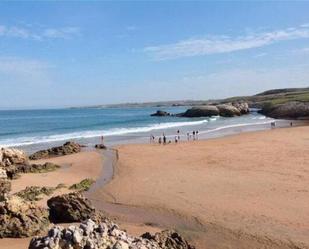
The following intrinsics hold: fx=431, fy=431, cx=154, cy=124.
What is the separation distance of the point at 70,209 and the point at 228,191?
8635 mm

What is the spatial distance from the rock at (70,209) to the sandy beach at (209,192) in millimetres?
1550

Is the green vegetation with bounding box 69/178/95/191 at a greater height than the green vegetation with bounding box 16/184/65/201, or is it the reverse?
the green vegetation with bounding box 16/184/65/201

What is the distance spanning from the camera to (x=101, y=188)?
23656 millimetres

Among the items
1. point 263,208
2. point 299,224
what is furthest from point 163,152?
point 299,224

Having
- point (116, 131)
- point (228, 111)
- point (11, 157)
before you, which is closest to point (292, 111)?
point (228, 111)

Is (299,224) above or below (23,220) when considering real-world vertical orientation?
below

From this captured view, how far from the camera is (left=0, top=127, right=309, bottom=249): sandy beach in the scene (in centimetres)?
1535

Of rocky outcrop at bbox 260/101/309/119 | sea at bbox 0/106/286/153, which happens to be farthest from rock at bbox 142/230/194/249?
rocky outcrop at bbox 260/101/309/119

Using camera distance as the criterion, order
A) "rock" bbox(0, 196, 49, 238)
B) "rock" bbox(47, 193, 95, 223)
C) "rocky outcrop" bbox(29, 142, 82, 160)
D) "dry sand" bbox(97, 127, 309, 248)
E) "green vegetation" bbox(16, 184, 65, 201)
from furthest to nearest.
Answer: "rocky outcrop" bbox(29, 142, 82, 160) → "green vegetation" bbox(16, 184, 65, 201) → "rock" bbox(47, 193, 95, 223) → "dry sand" bbox(97, 127, 309, 248) → "rock" bbox(0, 196, 49, 238)

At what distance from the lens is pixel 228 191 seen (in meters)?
21.5

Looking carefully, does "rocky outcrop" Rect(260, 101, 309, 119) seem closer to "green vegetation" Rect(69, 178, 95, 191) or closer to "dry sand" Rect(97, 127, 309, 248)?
"dry sand" Rect(97, 127, 309, 248)

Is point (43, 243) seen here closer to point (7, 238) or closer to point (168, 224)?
point (7, 238)

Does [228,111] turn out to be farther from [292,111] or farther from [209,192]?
[209,192]

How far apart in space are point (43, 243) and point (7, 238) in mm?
5677
